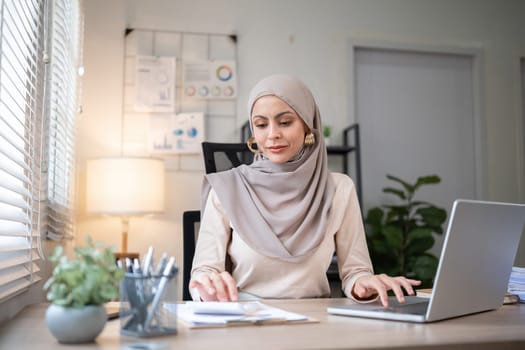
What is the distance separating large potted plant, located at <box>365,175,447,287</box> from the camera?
10.6 feet

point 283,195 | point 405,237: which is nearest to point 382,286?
point 283,195

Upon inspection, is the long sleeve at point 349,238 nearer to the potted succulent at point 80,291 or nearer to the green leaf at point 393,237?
the potted succulent at point 80,291

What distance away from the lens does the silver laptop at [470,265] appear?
94 cm

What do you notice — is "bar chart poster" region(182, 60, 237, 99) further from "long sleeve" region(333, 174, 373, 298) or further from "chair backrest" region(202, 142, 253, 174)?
"long sleeve" region(333, 174, 373, 298)

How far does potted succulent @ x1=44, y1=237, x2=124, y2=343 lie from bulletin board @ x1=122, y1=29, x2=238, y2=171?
8.64 ft

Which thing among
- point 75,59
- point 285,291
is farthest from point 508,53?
point 285,291

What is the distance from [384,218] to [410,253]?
382mm

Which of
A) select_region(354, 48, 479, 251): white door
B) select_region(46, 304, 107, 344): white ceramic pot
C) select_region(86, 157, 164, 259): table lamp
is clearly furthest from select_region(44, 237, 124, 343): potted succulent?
select_region(354, 48, 479, 251): white door

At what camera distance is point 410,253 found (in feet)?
11.0

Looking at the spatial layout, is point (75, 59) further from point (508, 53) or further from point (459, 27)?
point (508, 53)

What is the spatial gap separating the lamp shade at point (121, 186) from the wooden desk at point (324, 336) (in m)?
1.89

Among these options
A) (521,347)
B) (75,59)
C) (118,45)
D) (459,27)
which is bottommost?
(521,347)

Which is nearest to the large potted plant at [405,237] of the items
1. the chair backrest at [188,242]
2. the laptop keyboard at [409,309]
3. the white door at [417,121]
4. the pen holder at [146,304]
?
the white door at [417,121]

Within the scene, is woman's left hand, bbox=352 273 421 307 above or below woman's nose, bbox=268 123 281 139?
below
